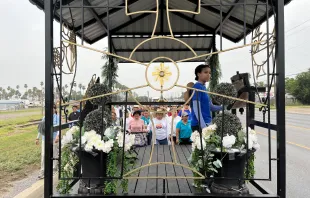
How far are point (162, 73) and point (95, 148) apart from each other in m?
0.91

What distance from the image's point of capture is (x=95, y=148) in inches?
98.0

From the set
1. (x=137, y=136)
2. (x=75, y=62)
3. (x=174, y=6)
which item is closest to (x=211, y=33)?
(x=174, y=6)

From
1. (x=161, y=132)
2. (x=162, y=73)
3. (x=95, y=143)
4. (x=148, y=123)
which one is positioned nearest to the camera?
(x=162, y=73)

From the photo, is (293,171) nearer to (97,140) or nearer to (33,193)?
(33,193)

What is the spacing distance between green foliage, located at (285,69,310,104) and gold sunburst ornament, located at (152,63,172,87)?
2556 inches

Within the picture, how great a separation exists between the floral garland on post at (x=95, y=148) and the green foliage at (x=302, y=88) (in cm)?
6482

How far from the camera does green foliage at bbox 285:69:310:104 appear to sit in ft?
196

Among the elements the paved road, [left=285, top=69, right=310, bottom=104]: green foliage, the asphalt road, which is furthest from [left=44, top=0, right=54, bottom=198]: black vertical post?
[left=285, top=69, right=310, bottom=104]: green foliage

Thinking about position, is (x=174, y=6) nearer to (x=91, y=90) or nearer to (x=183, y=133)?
(x=183, y=133)

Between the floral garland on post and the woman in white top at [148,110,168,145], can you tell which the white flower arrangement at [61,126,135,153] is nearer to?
the floral garland on post

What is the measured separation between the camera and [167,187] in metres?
2.94

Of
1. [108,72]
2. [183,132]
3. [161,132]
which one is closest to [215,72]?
[183,132]

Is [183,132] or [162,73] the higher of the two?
[162,73]

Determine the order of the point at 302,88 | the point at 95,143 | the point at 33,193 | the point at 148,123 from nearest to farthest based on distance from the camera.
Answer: the point at 95,143 < the point at 33,193 < the point at 148,123 < the point at 302,88
